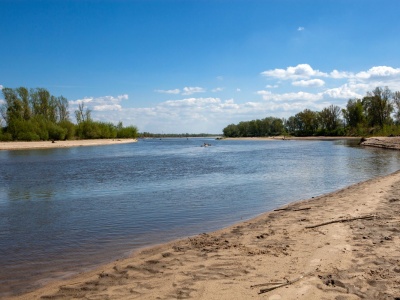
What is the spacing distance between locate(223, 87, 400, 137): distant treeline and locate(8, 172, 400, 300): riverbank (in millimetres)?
73144

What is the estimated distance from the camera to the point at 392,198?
38.1 ft

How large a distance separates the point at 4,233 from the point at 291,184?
560 inches

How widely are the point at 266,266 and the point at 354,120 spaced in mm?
125679

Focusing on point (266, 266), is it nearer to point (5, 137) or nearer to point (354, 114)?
point (5, 137)

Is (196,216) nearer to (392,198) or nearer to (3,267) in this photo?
(3,267)

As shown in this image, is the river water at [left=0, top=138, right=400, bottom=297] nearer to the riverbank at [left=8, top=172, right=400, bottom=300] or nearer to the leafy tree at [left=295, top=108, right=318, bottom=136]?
the riverbank at [left=8, top=172, right=400, bottom=300]

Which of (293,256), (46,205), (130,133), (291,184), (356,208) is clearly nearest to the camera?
(293,256)

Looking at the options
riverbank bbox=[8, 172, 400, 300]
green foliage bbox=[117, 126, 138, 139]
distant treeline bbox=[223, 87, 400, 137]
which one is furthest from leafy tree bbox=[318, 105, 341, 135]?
riverbank bbox=[8, 172, 400, 300]

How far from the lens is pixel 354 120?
11812 centimetres

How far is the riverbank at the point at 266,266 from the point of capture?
5004 mm

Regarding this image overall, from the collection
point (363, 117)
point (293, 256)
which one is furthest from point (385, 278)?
point (363, 117)

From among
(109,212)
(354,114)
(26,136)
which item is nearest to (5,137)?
(26,136)

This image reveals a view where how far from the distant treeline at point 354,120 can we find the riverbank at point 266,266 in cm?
7314

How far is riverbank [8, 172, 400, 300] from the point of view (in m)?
5.00
